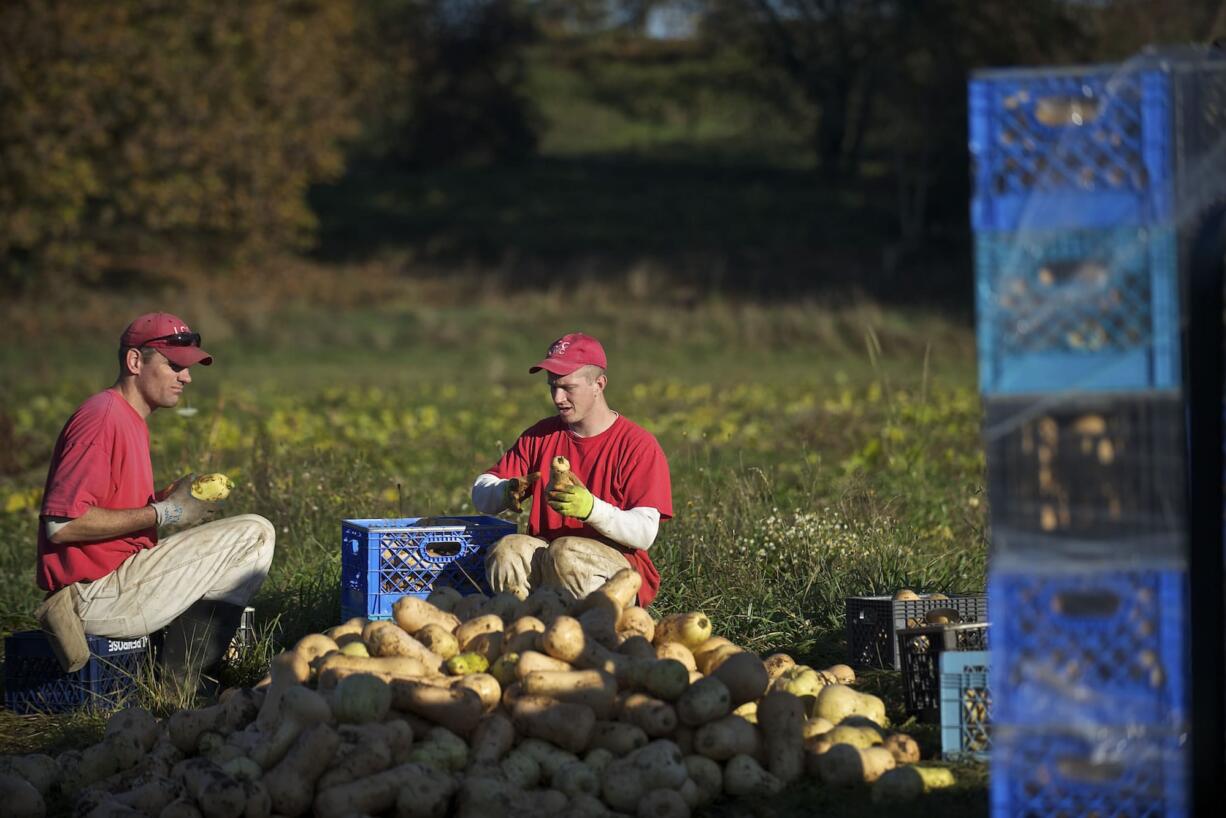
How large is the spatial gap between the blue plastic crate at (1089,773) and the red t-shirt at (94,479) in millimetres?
3442

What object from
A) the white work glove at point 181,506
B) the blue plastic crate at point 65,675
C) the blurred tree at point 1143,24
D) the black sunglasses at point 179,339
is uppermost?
the blurred tree at point 1143,24

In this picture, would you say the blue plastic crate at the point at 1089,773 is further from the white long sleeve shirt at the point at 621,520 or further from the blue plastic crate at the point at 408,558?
the blue plastic crate at the point at 408,558

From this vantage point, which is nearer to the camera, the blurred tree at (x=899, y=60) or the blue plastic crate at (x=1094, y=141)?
the blue plastic crate at (x=1094, y=141)

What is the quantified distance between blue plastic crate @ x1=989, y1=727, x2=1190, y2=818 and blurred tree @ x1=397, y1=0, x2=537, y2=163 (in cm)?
4046

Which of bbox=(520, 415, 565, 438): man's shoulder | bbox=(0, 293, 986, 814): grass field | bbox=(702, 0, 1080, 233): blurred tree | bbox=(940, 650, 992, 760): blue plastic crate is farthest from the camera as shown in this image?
bbox=(702, 0, 1080, 233): blurred tree

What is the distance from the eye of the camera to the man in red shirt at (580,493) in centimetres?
556

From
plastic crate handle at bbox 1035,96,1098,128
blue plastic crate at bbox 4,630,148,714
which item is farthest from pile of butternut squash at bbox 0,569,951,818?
plastic crate handle at bbox 1035,96,1098,128

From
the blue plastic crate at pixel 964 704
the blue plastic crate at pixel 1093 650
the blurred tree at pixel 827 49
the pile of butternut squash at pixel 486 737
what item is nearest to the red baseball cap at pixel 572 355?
the pile of butternut squash at pixel 486 737

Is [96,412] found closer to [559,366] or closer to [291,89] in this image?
[559,366]

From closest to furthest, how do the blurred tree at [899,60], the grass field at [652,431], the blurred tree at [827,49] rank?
the grass field at [652,431]
the blurred tree at [899,60]
the blurred tree at [827,49]

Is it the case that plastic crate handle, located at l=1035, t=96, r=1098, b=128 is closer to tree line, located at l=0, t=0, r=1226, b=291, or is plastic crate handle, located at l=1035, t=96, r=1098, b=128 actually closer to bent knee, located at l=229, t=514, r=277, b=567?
bent knee, located at l=229, t=514, r=277, b=567

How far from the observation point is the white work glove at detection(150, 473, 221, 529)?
5676 millimetres

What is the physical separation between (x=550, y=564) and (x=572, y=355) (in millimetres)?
775

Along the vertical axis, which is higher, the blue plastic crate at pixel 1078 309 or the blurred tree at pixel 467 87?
the blurred tree at pixel 467 87
